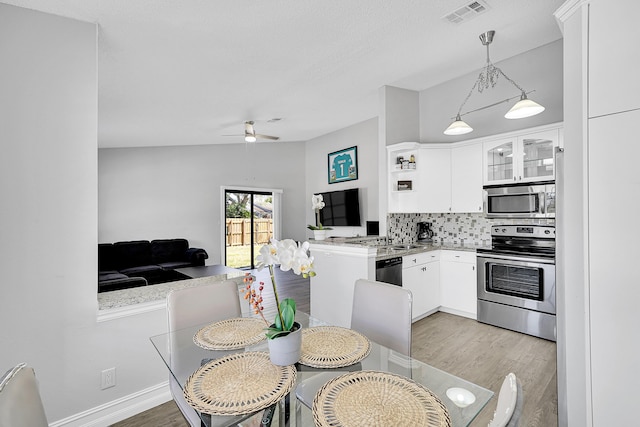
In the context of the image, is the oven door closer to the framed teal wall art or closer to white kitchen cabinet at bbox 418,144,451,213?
white kitchen cabinet at bbox 418,144,451,213

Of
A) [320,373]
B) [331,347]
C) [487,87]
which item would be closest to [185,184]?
[487,87]

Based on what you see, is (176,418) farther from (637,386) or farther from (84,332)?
(637,386)

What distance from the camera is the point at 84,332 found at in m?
1.92

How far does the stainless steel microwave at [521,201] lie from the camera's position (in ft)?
10.5

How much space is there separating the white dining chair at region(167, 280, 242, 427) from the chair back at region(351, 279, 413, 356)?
83 cm

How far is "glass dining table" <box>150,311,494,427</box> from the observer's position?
3.35ft

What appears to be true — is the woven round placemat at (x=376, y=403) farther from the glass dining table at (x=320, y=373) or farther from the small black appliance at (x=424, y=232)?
the small black appliance at (x=424, y=232)

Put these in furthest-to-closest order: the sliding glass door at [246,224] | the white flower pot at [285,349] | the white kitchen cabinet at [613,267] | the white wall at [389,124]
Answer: the sliding glass door at [246,224], the white wall at [389,124], the white kitchen cabinet at [613,267], the white flower pot at [285,349]

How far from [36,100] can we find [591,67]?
10.4 feet

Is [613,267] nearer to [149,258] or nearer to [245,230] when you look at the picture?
[149,258]

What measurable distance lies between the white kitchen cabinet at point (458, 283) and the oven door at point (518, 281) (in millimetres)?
101

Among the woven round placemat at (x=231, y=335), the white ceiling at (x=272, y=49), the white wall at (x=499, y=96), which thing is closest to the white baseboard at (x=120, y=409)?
the woven round placemat at (x=231, y=335)

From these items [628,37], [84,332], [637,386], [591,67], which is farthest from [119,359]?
[628,37]

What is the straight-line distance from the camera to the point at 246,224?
7.37 m
